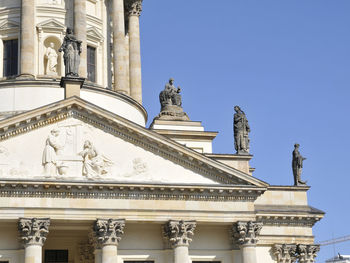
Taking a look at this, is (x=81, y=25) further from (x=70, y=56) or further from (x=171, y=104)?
(x=70, y=56)

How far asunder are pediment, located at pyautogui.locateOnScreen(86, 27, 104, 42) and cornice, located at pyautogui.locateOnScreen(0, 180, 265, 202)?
15.7m

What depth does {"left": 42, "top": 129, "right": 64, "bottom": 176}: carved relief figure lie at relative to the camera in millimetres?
33281

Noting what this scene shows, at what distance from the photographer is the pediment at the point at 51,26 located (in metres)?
45.4

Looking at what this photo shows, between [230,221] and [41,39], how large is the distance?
17.4 m

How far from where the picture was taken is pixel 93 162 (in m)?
33.9

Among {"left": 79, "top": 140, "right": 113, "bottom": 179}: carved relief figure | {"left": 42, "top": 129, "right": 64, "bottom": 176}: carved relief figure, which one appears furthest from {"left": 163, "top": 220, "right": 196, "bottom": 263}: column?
{"left": 42, "top": 129, "right": 64, "bottom": 176}: carved relief figure

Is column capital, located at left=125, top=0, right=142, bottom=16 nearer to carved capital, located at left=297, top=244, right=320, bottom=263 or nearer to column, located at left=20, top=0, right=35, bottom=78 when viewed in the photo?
column, located at left=20, top=0, right=35, bottom=78

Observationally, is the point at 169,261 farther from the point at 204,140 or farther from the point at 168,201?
the point at 204,140

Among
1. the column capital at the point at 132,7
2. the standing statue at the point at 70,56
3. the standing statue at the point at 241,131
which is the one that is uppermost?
the column capital at the point at 132,7

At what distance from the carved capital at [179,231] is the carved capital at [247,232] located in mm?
2159

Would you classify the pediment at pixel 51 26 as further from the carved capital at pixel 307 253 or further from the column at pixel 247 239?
the carved capital at pixel 307 253

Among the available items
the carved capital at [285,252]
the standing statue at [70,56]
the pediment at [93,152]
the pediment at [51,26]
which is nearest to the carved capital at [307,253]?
the carved capital at [285,252]

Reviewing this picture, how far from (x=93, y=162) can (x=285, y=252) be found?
35.0ft

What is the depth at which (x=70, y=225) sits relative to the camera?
34.3 meters
